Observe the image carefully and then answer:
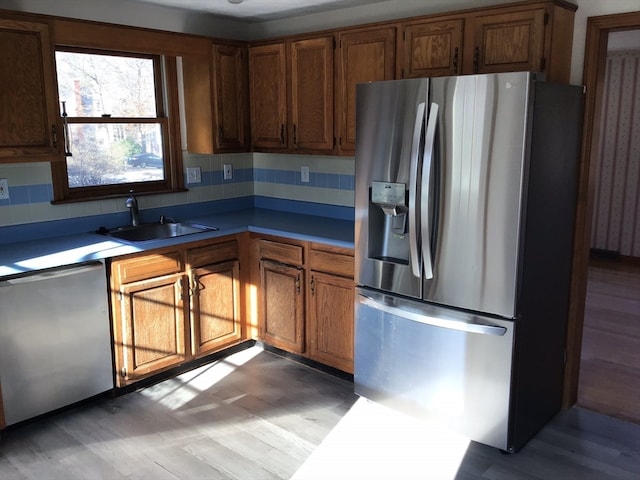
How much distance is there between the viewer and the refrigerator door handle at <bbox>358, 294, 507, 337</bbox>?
2.54 metres

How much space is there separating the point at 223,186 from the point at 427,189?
205cm

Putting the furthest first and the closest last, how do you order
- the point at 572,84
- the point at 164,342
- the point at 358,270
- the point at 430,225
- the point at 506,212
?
the point at 164,342, the point at 358,270, the point at 572,84, the point at 430,225, the point at 506,212

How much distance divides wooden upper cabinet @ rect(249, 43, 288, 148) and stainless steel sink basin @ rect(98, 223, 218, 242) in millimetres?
736

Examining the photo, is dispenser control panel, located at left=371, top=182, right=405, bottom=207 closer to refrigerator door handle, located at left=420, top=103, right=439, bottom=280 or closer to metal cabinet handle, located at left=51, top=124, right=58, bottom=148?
refrigerator door handle, located at left=420, top=103, right=439, bottom=280

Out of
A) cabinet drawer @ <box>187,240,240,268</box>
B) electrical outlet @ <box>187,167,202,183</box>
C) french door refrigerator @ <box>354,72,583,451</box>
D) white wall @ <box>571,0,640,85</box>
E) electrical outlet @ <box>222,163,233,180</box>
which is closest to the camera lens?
french door refrigerator @ <box>354,72,583,451</box>

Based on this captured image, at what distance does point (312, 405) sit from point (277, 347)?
0.68 metres

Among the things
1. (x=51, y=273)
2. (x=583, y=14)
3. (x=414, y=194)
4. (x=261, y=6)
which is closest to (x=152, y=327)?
(x=51, y=273)

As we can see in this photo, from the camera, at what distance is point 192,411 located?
307 centimetres

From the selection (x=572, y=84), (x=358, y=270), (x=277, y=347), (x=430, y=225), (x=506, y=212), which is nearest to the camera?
(x=506, y=212)

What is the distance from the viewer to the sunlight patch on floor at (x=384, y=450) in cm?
255

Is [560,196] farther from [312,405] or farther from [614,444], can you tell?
[312,405]

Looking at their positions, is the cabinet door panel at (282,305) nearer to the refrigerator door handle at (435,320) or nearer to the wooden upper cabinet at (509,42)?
the refrigerator door handle at (435,320)

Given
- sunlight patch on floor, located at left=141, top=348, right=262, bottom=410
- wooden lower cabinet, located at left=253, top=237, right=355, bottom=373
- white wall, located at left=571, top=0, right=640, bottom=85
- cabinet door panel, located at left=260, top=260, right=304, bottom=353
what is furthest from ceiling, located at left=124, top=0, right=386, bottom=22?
sunlight patch on floor, located at left=141, top=348, right=262, bottom=410

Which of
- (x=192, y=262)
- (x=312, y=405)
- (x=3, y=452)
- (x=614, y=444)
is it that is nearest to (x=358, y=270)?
(x=312, y=405)
